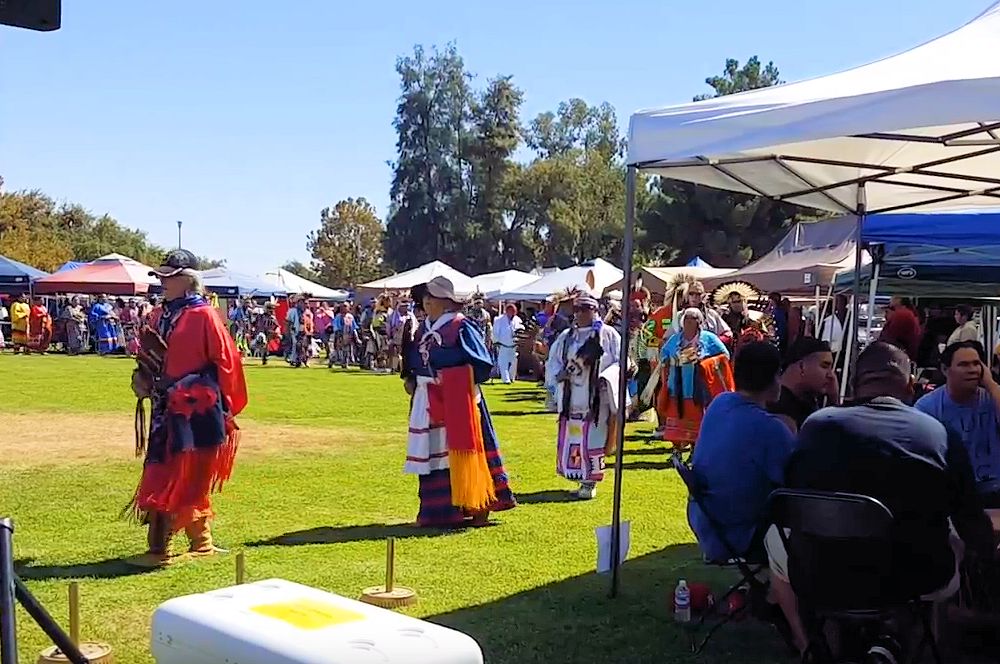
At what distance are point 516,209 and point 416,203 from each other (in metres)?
5.22

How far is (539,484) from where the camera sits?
9203 mm

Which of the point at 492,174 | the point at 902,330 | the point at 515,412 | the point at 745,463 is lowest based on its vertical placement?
the point at 515,412

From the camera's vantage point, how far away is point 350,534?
23.5 ft

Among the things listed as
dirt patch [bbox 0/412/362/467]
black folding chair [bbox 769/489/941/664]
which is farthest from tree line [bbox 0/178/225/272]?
black folding chair [bbox 769/489/941/664]

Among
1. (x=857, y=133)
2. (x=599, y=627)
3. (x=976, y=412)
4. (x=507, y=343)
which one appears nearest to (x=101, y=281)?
(x=507, y=343)

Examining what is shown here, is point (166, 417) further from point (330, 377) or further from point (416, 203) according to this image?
point (416, 203)

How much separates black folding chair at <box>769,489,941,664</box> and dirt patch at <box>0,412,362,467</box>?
316 inches

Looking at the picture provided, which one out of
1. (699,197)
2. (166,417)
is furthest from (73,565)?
(699,197)

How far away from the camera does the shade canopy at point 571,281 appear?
2209 cm

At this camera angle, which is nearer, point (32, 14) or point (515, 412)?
point (32, 14)

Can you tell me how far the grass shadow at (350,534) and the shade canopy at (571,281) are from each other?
525 inches

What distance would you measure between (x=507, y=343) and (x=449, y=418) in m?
14.7

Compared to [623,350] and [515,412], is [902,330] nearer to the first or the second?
[623,350]

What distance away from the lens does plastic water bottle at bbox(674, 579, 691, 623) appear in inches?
203
